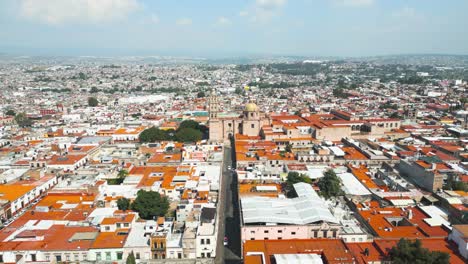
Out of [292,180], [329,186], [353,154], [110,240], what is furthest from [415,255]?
[353,154]

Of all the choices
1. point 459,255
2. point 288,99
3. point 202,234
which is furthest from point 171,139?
point 288,99

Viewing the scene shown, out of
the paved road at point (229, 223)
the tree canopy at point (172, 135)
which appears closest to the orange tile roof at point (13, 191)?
the paved road at point (229, 223)

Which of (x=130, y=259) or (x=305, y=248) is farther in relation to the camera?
(x=305, y=248)

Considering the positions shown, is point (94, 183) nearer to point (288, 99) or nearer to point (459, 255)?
point (459, 255)

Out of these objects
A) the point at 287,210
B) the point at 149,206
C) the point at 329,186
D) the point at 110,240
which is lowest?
the point at 110,240

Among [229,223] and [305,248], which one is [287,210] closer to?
[305,248]

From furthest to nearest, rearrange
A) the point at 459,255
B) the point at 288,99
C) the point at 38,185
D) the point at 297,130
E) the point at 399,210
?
the point at 288,99
the point at 297,130
the point at 38,185
the point at 399,210
the point at 459,255
